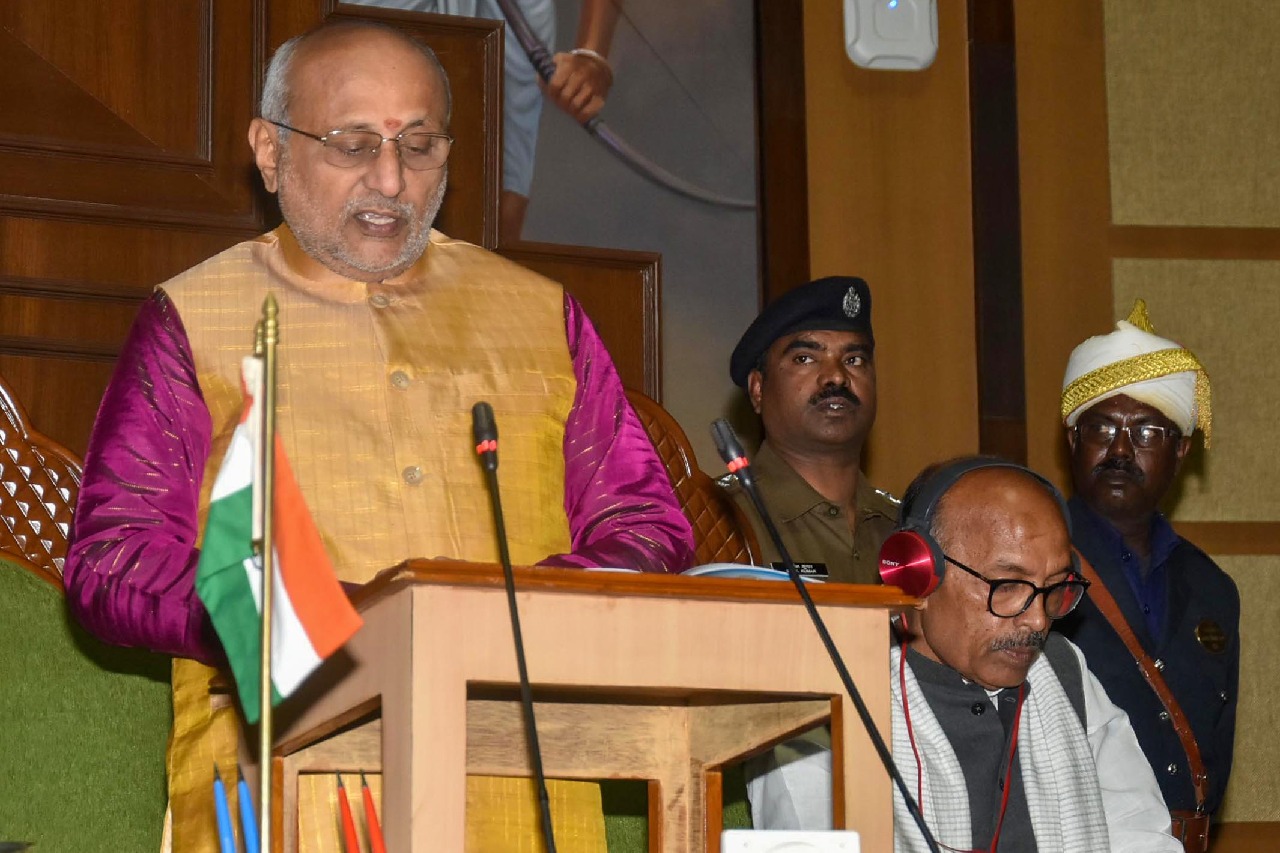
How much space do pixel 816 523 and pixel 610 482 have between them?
1.42 m

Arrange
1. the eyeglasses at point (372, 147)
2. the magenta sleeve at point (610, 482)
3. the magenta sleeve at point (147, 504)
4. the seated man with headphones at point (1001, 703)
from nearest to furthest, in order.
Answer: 1. the magenta sleeve at point (147, 504)
2. the magenta sleeve at point (610, 482)
3. the eyeglasses at point (372, 147)
4. the seated man with headphones at point (1001, 703)

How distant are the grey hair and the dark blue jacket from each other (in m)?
1.95

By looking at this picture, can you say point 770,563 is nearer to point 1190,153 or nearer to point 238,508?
point 238,508

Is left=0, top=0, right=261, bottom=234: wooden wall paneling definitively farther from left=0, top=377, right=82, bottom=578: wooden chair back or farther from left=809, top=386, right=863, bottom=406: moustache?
left=809, top=386, right=863, bottom=406: moustache

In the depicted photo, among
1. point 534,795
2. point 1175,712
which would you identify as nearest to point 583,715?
point 534,795

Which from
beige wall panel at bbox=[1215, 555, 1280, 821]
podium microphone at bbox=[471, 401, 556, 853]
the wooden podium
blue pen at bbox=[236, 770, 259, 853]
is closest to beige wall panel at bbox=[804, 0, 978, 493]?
beige wall panel at bbox=[1215, 555, 1280, 821]

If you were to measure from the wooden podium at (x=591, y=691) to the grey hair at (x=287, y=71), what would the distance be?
3.13ft

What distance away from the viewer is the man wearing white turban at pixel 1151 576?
3953mm

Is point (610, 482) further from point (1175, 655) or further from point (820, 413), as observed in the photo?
point (1175, 655)

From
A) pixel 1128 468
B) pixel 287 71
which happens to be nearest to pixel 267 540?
pixel 287 71

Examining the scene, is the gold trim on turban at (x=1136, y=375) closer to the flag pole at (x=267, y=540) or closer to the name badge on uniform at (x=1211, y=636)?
the name badge on uniform at (x=1211, y=636)

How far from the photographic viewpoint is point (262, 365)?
193cm

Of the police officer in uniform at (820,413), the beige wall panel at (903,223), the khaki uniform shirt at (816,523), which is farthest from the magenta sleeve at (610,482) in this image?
the beige wall panel at (903,223)

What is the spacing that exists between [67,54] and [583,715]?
2.09m
